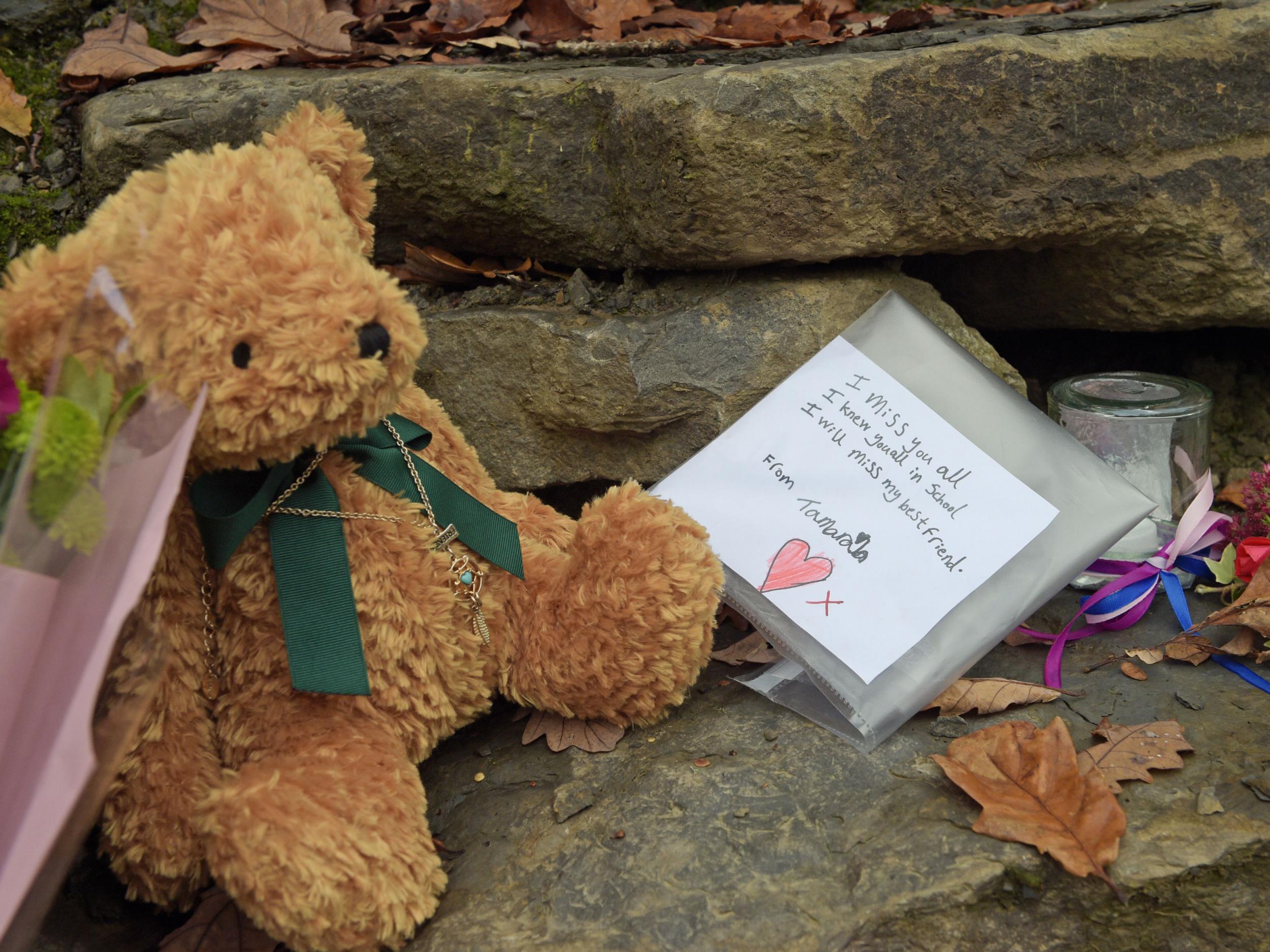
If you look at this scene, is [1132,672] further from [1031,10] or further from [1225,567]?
[1031,10]

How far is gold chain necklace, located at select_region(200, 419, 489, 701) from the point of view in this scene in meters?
1.28

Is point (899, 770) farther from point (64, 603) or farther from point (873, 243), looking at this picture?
point (64, 603)

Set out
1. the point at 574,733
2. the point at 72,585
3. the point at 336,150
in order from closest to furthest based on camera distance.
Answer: the point at 72,585
the point at 336,150
the point at 574,733

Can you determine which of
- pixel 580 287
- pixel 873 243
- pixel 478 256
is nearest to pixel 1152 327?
pixel 873 243

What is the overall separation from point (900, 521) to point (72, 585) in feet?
4.06

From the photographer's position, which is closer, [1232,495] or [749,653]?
[749,653]

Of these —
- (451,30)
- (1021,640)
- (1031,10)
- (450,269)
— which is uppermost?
(1031,10)

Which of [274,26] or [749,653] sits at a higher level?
[274,26]

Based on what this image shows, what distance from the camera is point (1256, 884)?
129 centimetres

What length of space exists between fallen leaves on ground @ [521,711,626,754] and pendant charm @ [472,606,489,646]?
217 millimetres


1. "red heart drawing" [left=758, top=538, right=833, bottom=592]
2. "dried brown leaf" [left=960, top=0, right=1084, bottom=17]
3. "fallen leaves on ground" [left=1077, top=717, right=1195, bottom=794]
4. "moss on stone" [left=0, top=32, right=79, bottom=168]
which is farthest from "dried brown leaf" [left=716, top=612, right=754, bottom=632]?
"moss on stone" [left=0, top=32, right=79, bottom=168]

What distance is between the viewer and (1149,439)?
6.40ft

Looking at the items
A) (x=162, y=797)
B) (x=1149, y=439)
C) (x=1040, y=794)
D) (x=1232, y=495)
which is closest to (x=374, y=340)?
(x=162, y=797)

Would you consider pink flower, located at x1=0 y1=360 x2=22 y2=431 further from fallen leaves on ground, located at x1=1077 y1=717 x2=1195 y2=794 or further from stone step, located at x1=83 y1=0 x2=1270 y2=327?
fallen leaves on ground, located at x1=1077 y1=717 x2=1195 y2=794
